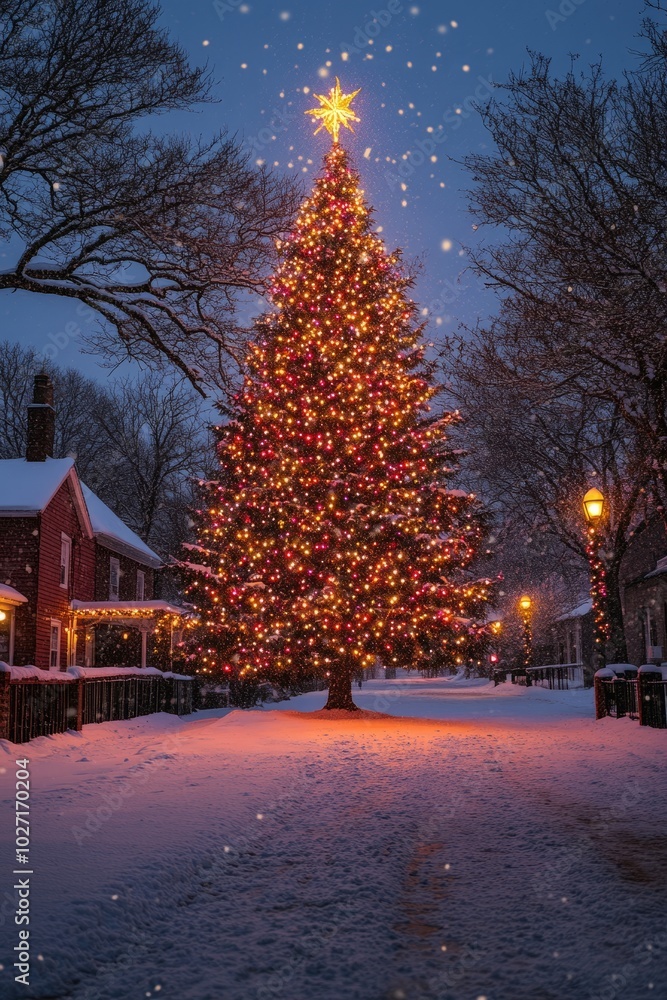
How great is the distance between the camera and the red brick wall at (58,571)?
89.9 feet

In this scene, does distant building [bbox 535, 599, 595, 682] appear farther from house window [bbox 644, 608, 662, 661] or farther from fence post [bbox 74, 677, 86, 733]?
fence post [bbox 74, 677, 86, 733]

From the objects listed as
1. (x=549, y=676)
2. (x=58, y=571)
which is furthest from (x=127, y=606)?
(x=549, y=676)

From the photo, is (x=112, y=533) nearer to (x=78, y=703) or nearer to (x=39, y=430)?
(x=39, y=430)

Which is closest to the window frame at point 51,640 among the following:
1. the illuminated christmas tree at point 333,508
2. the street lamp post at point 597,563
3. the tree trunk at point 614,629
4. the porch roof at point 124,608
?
the porch roof at point 124,608

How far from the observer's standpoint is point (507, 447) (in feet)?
89.6

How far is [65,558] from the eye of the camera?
98.2 ft

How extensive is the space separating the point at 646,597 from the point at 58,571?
2364 centimetres

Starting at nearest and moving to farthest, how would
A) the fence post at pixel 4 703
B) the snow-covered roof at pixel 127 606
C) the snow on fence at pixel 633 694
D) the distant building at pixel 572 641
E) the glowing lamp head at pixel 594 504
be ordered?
the fence post at pixel 4 703 < the snow on fence at pixel 633 694 < the glowing lamp head at pixel 594 504 < the snow-covered roof at pixel 127 606 < the distant building at pixel 572 641

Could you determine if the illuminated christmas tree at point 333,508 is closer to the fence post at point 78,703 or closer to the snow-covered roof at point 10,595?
the fence post at point 78,703

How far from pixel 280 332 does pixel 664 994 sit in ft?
64.9

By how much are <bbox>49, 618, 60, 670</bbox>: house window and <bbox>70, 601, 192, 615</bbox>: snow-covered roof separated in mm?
1169

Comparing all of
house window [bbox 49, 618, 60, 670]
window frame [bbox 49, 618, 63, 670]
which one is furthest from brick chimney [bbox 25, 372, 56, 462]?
house window [bbox 49, 618, 60, 670]

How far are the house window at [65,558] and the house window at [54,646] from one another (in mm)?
1423

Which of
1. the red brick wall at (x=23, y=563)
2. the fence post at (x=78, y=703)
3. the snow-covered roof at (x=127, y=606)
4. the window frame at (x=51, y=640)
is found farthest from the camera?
the window frame at (x=51, y=640)
